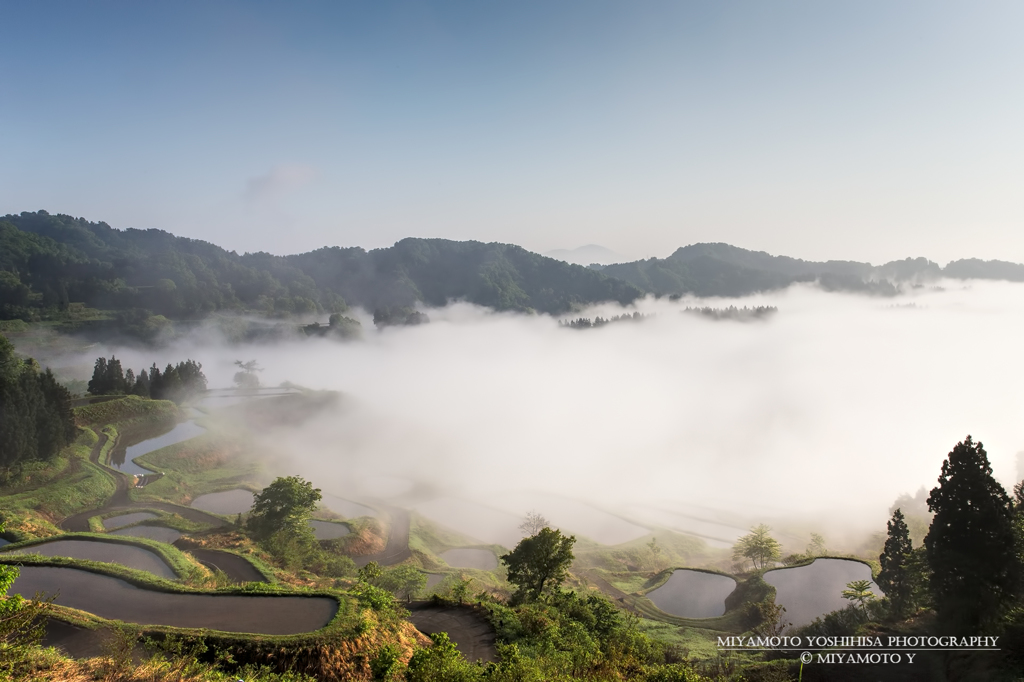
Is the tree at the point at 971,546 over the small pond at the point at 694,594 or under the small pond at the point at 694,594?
over

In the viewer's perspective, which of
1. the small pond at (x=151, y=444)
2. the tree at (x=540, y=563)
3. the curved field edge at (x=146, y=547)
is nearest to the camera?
the curved field edge at (x=146, y=547)

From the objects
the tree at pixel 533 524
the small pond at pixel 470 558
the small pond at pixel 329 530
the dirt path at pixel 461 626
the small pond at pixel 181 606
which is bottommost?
the tree at pixel 533 524

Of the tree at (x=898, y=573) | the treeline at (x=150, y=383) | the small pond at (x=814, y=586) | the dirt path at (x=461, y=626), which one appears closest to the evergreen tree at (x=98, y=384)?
the treeline at (x=150, y=383)

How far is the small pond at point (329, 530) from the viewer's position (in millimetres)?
62156

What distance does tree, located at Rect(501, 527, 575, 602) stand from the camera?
4119 centimetres

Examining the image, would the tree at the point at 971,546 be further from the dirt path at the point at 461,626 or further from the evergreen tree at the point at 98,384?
the evergreen tree at the point at 98,384

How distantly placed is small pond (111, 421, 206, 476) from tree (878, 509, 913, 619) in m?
87.3

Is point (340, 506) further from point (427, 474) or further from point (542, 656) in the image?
point (542, 656)

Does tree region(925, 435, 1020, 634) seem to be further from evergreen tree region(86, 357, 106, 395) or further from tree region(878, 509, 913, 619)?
evergreen tree region(86, 357, 106, 395)

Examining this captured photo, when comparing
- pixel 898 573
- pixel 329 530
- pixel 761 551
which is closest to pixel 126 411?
pixel 329 530

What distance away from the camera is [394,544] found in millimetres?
67188

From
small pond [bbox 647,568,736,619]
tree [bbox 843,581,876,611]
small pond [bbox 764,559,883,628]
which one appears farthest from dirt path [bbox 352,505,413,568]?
tree [bbox 843,581,876,611]

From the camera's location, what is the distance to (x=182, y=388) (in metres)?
115

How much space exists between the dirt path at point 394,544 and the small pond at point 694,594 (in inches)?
1188
